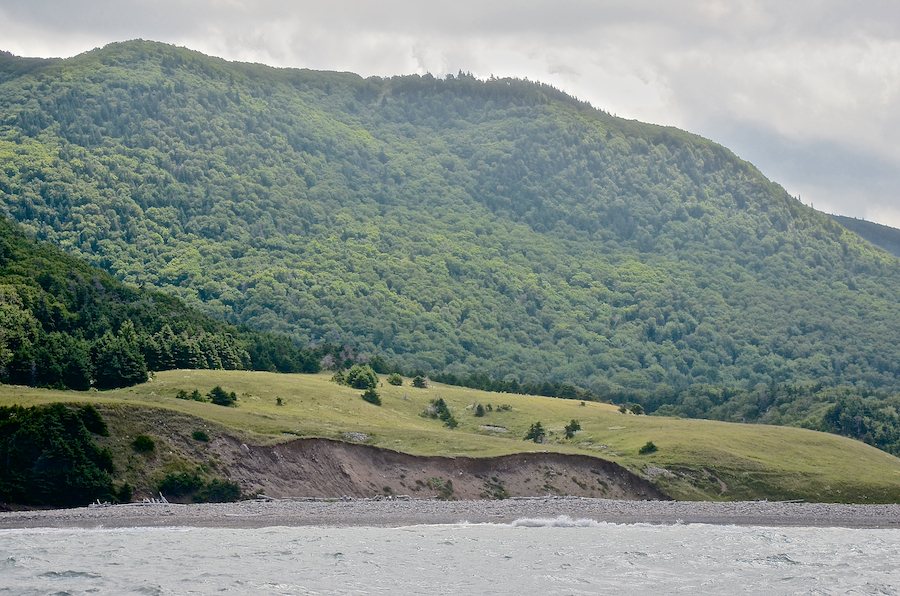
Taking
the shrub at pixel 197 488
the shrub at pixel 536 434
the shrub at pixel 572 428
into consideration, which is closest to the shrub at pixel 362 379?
the shrub at pixel 536 434

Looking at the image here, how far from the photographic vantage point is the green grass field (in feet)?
171

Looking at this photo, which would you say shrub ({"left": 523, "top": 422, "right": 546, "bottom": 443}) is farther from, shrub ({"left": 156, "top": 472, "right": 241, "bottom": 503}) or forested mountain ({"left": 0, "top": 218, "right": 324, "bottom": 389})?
shrub ({"left": 156, "top": 472, "right": 241, "bottom": 503})

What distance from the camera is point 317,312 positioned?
15762 centimetres

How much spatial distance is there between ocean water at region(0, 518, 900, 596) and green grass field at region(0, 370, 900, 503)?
12.6m

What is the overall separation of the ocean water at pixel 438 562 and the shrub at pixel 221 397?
2133 centimetres

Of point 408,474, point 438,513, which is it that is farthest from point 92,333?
point 438,513

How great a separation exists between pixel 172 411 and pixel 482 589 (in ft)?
75.9

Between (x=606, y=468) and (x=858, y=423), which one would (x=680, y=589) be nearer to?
(x=606, y=468)

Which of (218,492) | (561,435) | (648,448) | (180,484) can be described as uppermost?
(648,448)

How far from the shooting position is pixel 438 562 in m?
32.3

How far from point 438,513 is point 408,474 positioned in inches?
315

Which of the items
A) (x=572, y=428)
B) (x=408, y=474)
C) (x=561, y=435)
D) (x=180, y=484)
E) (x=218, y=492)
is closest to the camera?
(x=180, y=484)

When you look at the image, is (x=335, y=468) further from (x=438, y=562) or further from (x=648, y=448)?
(x=648, y=448)

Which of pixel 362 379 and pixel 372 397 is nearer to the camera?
pixel 372 397
